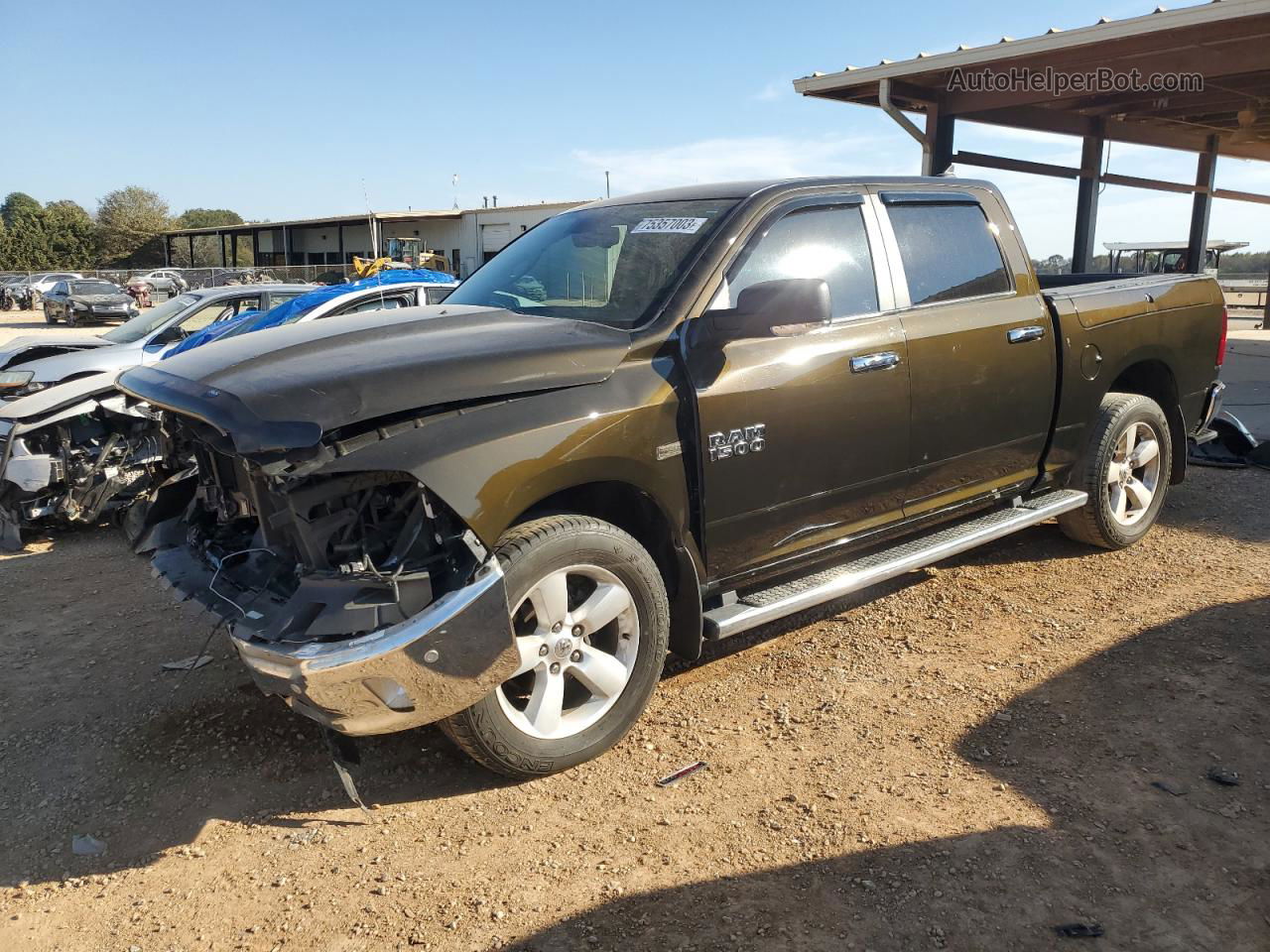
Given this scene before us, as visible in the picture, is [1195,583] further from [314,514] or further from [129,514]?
[129,514]

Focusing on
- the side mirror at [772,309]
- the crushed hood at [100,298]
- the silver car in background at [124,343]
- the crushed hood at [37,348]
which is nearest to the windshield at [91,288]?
the crushed hood at [100,298]

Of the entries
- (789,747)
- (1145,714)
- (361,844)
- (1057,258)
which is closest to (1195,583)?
(1145,714)

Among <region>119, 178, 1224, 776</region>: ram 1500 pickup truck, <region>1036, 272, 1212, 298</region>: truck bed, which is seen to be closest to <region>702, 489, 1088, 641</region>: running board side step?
<region>119, 178, 1224, 776</region>: ram 1500 pickup truck

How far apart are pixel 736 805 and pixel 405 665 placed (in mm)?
1187

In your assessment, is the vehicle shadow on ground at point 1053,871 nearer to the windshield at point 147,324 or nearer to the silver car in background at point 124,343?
the silver car in background at point 124,343

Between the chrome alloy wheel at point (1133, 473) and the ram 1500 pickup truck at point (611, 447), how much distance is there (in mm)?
473

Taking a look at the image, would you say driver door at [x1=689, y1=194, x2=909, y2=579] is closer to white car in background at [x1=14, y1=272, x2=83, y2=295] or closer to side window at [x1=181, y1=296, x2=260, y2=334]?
side window at [x1=181, y1=296, x2=260, y2=334]

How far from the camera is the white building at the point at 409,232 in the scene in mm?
43844

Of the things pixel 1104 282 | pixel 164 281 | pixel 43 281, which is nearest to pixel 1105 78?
pixel 1104 282

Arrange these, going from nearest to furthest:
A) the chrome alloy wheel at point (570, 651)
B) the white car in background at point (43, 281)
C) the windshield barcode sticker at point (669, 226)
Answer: the chrome alloy wheel at point (570, 651)
the windshield barcode sticker at point (669, 226)
the white car in background at point (43, 281)

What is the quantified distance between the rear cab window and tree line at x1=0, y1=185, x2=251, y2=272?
220ft

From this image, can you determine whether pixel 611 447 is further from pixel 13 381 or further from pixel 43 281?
pixel 43 281

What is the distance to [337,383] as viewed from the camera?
2.90 meters

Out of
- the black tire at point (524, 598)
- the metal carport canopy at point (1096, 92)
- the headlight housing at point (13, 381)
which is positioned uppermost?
the metal carport canopy at point (1096, 92)
